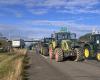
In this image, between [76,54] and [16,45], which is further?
[16,45]

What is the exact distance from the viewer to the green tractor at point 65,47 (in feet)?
104

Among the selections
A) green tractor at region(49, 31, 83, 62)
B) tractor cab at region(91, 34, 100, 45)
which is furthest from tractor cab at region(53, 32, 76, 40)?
tractor cab at region(91, 34, 100, 45)

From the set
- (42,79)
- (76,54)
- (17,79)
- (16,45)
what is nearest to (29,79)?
(42,79)

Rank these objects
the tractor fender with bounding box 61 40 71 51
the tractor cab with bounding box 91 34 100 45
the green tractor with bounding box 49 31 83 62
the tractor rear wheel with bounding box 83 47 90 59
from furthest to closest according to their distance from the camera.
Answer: the tractor rear wheel with bounding box 83 47 90 59 → the tractor cab with bounding box 91 34 100 45 → the tractor fender with bounding box 61 40 71 51 → the green tractor with bounding box 49 31 83 62

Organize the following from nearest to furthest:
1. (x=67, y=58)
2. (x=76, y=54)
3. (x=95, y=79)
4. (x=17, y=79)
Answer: (x=17, y=79)
(x=95, y=79)
(x=76, y=54)
(x=67, y=58)

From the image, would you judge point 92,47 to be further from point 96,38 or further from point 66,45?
point 66,45

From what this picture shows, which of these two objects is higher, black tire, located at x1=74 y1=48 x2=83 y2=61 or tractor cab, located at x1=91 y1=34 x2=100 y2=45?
tractor cab, located at x1=91 y1=34 x2=100 y2=45

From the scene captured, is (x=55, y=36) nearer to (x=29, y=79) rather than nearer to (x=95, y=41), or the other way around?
(x=95, y=41)

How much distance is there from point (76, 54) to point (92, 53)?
8.37 ft

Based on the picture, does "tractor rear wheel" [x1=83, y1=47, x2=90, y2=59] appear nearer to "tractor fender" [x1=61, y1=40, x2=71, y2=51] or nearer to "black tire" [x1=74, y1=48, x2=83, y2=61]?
"tractor fender" [x1=61, y1=40, x2=71, y2=51]

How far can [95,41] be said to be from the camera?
33.4 m

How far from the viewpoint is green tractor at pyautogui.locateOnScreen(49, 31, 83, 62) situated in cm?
3167

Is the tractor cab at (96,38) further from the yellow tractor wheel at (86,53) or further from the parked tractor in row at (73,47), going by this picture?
the yellow tractor wheel at (86,53)

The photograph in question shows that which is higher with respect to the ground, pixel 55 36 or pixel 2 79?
pixel 55 36
